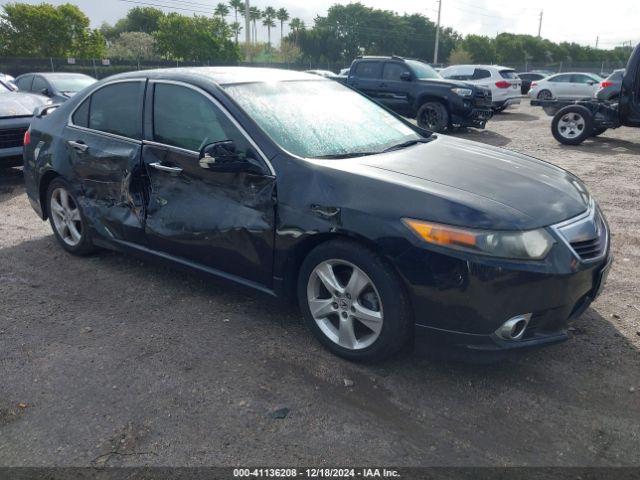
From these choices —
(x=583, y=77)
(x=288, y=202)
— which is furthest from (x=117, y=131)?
(x=583, y=77)

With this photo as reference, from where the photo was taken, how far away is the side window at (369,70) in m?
14.4

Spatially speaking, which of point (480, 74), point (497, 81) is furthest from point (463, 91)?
point (480, 74)

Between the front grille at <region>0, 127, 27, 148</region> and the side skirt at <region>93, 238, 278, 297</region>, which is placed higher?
the front grille at <region>0, 127, 27, 148</region>

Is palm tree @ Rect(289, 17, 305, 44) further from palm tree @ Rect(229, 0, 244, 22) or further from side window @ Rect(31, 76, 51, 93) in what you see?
side window @ Rect(31, 76, 51, 93)

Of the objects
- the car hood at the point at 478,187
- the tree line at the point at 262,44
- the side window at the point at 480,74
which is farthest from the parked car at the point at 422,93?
the tree line at the point at 262,44

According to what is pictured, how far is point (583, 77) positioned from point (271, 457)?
22971mm

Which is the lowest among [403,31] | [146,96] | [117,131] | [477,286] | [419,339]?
[419,339]

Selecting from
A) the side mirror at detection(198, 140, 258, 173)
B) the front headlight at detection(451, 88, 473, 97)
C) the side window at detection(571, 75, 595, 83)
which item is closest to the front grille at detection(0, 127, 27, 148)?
the side mirror at detection(198, 140, 258, 173)

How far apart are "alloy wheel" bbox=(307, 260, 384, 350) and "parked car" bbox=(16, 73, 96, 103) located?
10.9 meters

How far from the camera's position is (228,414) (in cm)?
277

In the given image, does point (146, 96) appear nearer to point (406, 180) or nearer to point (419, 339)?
point (406, 180)

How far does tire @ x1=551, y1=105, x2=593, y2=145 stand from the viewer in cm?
1113

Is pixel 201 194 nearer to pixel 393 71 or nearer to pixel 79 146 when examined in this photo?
pixel 79 146

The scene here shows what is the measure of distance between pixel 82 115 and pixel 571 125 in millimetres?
10087
